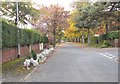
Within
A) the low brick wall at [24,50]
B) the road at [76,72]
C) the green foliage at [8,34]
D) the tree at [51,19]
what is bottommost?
the road at [76,72]

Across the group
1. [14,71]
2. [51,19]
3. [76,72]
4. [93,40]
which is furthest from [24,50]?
[93,40]

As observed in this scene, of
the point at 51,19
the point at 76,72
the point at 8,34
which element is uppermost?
the point at 51,19

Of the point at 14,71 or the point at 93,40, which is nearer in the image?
the point at 14,71

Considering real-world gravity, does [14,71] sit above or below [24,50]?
below

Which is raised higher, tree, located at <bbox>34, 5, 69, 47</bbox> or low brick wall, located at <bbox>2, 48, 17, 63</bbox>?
tree, located at <bbox>34, 5, 69, 47</bbox>

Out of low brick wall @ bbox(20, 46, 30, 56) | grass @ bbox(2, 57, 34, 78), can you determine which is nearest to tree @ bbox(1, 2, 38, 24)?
low brick wall @ bbox(20, 46, 30, 56)

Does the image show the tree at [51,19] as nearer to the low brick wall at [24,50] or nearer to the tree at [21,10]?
the tree at [21,10]

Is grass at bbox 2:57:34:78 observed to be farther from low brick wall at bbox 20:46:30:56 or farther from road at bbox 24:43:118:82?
low brick wall at bbox 20:46:30:56

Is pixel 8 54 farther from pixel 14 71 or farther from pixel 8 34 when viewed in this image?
pixel 14 71

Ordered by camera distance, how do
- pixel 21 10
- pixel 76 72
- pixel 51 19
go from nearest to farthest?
pixel 76 72, pixel 21 10, pixel 51 19

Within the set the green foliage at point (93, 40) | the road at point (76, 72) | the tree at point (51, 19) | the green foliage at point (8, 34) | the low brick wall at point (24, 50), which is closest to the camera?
the road at point (76, 72)

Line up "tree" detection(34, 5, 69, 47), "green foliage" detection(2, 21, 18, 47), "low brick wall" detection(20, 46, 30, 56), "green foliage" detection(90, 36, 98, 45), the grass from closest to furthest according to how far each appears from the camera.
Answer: the grass → "green foliage" detection(2, 21, 18, 47) → "low brick wall" detection(20, 46, 30, 56) → "tree" detection(34, 5, 69, 47) → "green foliage" detection(90, 36, 98, 45)

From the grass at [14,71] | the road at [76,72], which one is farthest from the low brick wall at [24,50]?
the grass at [14,71]

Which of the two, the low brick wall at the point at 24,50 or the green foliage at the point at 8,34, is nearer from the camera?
the green foliage at the point at 8,34
